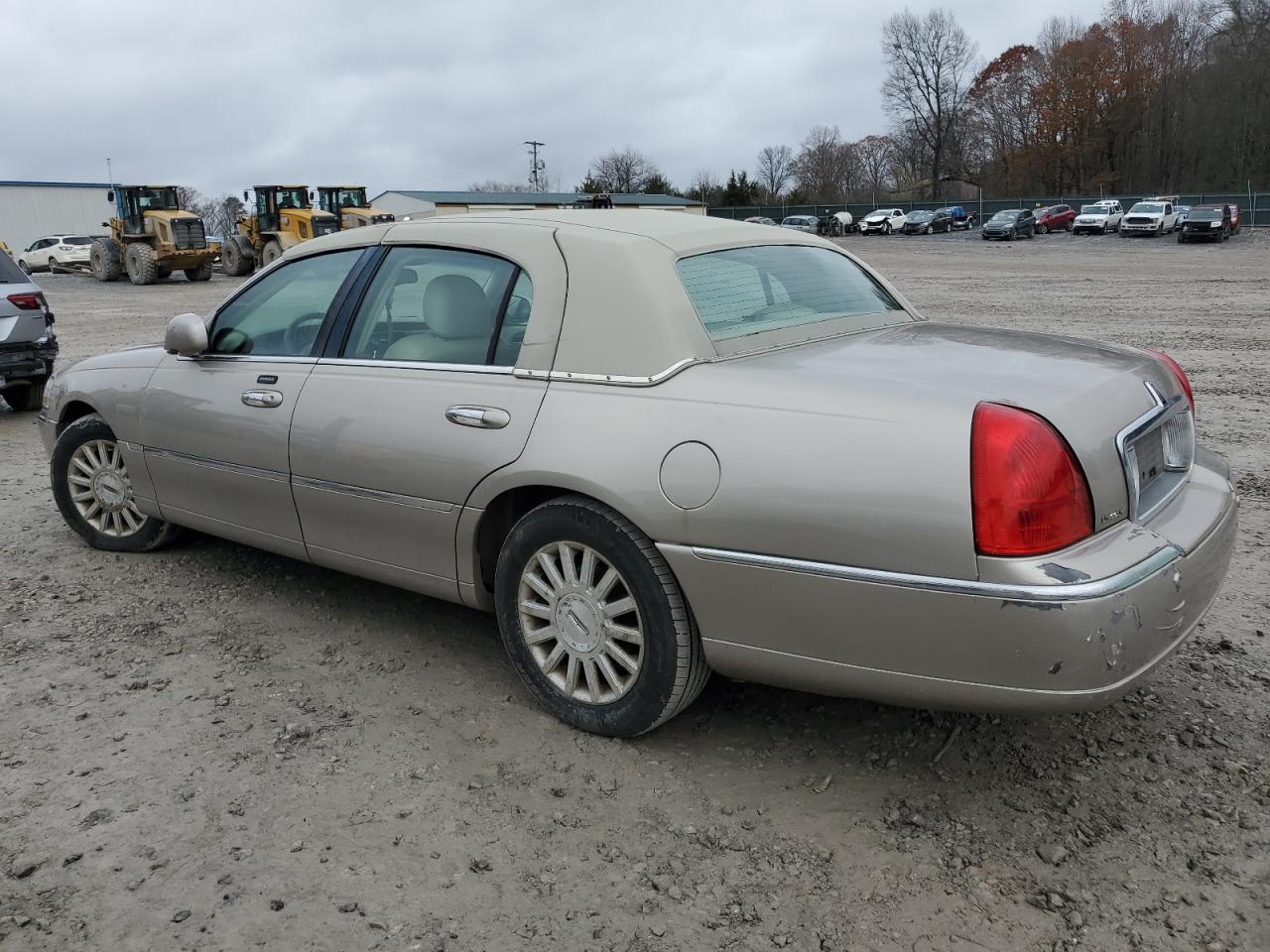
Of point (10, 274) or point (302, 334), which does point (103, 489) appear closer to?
point (302, 334)

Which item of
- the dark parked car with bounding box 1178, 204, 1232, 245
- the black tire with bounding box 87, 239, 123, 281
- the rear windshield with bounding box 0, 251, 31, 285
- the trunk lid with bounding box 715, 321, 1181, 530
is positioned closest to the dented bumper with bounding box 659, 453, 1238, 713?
the trunk lid with bounding box 715, 321, 1181, 530

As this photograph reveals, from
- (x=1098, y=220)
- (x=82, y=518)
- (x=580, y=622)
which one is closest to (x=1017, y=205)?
(x=1098, y=220)

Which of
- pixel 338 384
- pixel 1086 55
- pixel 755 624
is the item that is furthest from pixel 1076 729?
pixel 1086 55

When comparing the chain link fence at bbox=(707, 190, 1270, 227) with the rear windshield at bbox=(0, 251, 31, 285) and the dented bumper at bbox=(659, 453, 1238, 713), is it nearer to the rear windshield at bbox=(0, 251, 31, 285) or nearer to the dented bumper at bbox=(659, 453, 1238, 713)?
the rear windshield at bbox=(0, 251, 31, 285)

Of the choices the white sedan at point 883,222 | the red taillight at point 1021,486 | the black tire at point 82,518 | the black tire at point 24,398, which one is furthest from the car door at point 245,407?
the white sedan at point 883,222

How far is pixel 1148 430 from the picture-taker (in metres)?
2.90

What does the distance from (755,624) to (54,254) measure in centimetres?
4770

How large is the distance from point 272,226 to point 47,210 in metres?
38.0

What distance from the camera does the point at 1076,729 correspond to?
3271 mm

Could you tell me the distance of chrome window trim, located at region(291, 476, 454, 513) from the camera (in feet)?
11.4

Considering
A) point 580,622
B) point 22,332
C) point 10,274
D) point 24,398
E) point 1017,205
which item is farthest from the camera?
point 1017,205

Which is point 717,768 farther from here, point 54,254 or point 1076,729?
point 54,254

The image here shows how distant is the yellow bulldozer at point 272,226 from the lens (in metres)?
31.4

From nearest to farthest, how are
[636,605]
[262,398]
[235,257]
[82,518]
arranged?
1. [636,605]
2. [262,398]
3. [82,518]
4. [235,257]
